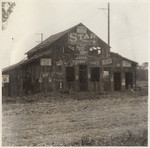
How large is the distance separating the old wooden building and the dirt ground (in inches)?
76.1

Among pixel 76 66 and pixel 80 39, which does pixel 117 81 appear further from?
pixel 80 39

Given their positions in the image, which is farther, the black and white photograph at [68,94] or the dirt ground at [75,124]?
the black and white photograph at [68,94]

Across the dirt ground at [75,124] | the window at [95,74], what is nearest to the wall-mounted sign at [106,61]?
the window at [95,74]

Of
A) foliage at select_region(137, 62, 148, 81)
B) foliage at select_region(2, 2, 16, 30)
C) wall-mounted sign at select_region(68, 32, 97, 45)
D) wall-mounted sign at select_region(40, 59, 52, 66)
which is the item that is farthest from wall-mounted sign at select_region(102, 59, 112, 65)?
foliage at select_region(2, 2, 16, 30)

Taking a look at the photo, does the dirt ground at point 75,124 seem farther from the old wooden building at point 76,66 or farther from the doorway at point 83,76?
the doorway at point 83,76

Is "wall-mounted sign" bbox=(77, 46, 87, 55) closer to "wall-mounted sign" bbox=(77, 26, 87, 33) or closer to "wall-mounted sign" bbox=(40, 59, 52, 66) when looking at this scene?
Answer: "wall-mounted sign" bbox=(77, 26, 87, 33)

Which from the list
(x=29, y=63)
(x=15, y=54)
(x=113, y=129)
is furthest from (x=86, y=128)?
(x=29, y=63)

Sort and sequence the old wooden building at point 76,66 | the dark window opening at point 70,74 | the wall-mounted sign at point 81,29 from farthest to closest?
1. the dark window opening at point 70,74
2. the old wooden building at point 76,66
3. the wall-mounted sign at point 81,29

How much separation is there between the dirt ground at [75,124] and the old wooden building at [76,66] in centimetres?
193

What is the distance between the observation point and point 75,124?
7.25 metres

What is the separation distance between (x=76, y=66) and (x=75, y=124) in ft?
14.2

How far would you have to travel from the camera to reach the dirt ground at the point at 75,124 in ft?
22.0

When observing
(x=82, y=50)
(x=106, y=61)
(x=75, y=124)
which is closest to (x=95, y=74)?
(x=106, y=61)

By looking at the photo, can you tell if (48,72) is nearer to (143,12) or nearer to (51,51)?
(51,51)
